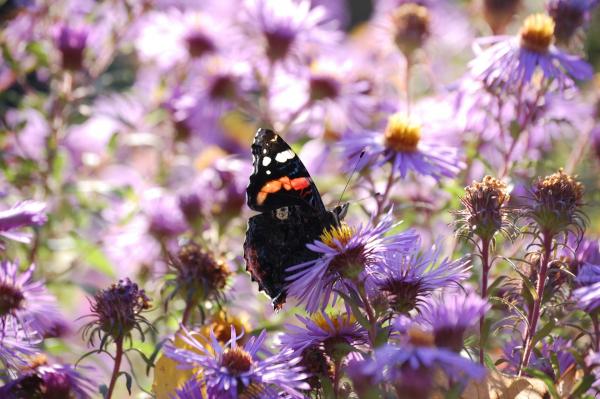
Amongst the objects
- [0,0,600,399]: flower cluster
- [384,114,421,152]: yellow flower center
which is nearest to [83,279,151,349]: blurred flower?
[0,0,600,399]: flower cluster

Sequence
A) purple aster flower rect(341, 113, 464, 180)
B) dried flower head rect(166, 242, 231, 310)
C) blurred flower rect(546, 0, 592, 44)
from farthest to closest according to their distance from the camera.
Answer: blurred flower rect(546, 0, 592, 44) → purple aster flower rect(341, 113, 464, 180) → dried flower head rect(166, 242, 231, 310)

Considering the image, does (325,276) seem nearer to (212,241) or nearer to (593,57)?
(212,241)

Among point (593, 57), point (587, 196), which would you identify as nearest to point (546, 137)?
point (587, 196)

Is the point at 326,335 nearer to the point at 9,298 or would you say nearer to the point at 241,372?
the point at 241,372

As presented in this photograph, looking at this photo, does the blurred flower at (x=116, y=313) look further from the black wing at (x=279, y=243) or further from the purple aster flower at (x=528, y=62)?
the purple aster flower at (x=528, y=62)

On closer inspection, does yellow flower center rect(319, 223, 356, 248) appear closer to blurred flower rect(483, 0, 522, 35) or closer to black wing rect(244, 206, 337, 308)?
black wing rect(244, 206, 337, 308)

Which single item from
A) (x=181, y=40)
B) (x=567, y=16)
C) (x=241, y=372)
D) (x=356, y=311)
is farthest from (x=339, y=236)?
(x=181, y=40)

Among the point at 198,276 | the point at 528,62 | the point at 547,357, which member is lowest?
the point at 547,357
